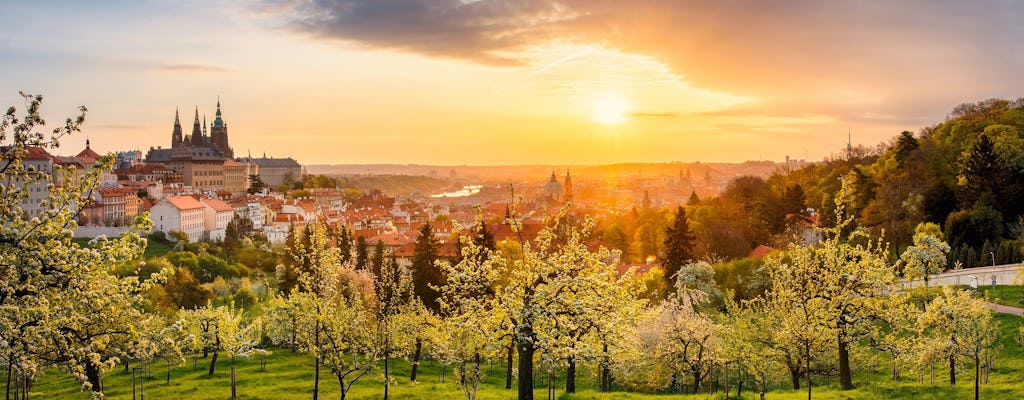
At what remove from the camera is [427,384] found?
30281 millimetres

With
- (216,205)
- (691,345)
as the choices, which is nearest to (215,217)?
(216,205)

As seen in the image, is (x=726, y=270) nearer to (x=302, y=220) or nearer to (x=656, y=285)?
(x=656, y=285)

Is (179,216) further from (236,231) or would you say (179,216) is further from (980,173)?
(980,173)

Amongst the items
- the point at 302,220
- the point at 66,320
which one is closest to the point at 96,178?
the point at 66,320

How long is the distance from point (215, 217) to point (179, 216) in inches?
572

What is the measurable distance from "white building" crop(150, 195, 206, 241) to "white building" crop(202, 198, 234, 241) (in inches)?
96.3

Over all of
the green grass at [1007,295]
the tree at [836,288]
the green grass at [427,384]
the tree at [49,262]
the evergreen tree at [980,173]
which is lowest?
the green grass at [427,384]

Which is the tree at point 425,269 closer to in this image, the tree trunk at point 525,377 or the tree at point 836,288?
the tree at point 836,288

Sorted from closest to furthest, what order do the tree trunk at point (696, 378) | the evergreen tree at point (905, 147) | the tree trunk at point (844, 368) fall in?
the tree trunk at point (844, 368), the tree trunk at point (696, 378), the evergreen tree at point (905, 147)

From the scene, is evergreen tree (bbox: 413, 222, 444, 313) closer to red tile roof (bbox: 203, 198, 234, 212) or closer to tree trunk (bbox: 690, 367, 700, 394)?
tree trunk (bbox: 690, 367, 700, 394)

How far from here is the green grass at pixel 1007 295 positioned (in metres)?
34.0

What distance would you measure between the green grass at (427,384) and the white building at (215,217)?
79.4 metres

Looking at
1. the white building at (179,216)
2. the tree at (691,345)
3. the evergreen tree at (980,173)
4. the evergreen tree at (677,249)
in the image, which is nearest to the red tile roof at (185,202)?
the white building at (179,216)

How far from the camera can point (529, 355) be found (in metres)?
18.6
